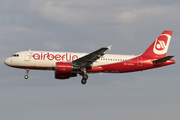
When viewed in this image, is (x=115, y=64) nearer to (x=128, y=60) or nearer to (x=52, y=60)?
(x=128, y=60)

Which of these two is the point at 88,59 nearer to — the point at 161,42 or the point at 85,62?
the point at 85,62

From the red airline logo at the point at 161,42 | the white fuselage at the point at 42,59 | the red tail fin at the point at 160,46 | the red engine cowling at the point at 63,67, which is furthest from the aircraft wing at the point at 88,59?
the red airline logo at the point at 161,42

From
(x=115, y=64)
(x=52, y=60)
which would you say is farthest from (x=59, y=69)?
(x=115, y=64)

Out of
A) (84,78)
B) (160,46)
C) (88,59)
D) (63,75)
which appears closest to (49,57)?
(63,75)

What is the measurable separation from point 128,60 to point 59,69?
1064cm

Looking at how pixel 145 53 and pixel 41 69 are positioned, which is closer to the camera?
pixel 41 69

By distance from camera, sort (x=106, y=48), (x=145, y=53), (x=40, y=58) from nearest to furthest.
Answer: (x=106, y=48)
(x=40, y=58)
(x=145, y=53)

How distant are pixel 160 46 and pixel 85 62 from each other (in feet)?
42.1

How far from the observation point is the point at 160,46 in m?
52.4

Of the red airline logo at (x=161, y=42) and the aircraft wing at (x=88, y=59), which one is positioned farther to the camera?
the red airline logo at (x=161, y=42)

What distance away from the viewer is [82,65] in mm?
47719

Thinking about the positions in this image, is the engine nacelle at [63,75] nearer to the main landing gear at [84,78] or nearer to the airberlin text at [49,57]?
the main landing gear at [84,78]

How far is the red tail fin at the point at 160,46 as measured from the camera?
170 feet

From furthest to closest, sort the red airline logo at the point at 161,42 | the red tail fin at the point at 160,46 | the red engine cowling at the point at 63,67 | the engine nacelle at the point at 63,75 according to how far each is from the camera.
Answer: the red airline logo at the point at 161,42 → the red tail fin at the point at 160,46 → the engine nacelle at the point at 63,75 → the red engine cowling at the point at 63,67
